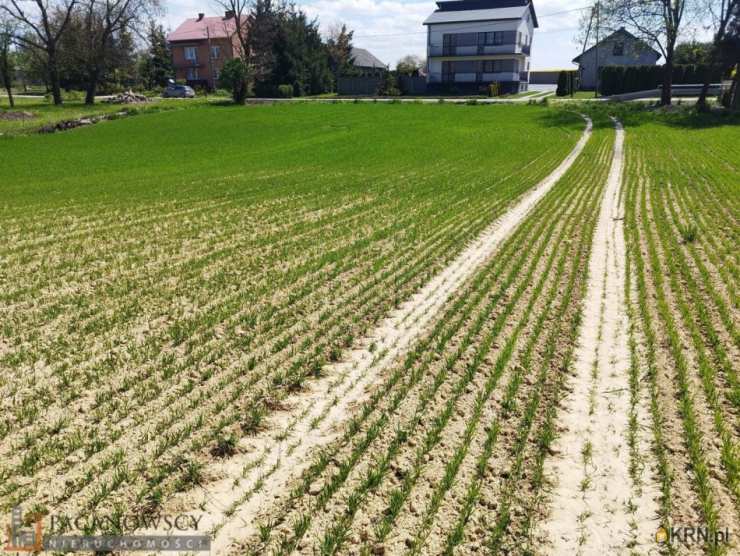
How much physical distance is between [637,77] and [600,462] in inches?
2740

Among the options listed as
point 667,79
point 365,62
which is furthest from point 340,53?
point 667,79

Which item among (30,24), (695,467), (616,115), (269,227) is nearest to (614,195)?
(269,227)

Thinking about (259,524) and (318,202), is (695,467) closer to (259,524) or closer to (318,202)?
(259,524)

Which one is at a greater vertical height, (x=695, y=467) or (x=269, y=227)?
(x=269, y=227)

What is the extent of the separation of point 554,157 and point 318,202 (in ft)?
49.9

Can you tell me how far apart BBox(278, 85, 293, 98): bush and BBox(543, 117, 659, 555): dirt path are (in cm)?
6740

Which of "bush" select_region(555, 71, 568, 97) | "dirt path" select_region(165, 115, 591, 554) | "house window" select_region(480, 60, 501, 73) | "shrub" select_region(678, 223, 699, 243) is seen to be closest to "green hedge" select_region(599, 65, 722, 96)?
"bush" select_region(555, 71, 568, 97)

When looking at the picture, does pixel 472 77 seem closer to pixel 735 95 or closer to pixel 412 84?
pixel 412 84

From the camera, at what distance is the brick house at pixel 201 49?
3460 inches

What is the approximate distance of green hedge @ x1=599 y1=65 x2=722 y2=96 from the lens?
61.5m

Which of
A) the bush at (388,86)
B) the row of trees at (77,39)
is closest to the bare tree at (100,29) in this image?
the row of trees at (77,39)

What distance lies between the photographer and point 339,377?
662cm

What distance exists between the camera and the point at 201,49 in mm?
89625

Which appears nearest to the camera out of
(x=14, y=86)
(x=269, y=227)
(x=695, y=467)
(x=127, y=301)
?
(x=695, y=467)
